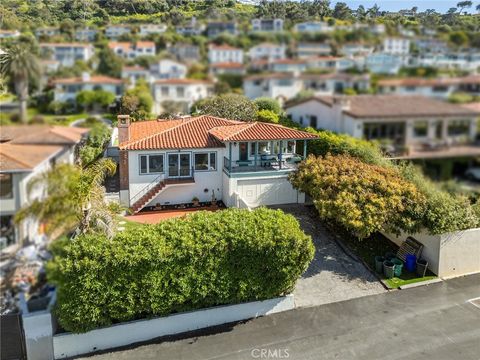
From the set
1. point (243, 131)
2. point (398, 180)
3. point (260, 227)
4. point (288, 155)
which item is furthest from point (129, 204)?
point (398, 180)

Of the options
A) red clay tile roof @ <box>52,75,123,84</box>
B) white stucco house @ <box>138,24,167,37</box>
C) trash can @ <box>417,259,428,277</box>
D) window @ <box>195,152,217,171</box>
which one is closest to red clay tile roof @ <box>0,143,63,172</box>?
red clay tile roof @ <box>52,75,123,84</box>

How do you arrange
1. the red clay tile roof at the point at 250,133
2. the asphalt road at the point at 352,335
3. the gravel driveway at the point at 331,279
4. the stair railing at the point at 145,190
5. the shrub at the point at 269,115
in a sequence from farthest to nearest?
the stair railing at the point at 145,190
the red clay tile roof at the point at 250,133
the gravel driveway at the point at 331,279
the asphalt road at the point at 352,335
the shrub at the point at 269,115

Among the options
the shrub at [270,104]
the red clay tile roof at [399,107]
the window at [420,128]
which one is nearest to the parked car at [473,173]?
the red clay tile roof at [399,107]

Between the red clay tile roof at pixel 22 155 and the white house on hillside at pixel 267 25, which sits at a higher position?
the white house on hillside at pixel 267 25

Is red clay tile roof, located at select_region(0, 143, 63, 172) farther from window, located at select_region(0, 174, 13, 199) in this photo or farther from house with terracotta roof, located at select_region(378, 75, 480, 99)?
house with terracotta roof, located at select_region(378, 75, 480, 99)

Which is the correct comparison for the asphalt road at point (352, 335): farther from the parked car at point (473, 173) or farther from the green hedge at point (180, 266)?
the parked car at point (473, 173)

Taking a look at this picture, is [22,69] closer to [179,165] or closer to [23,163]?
[23,163]

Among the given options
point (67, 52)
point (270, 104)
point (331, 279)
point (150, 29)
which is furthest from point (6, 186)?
point (331, 279)
